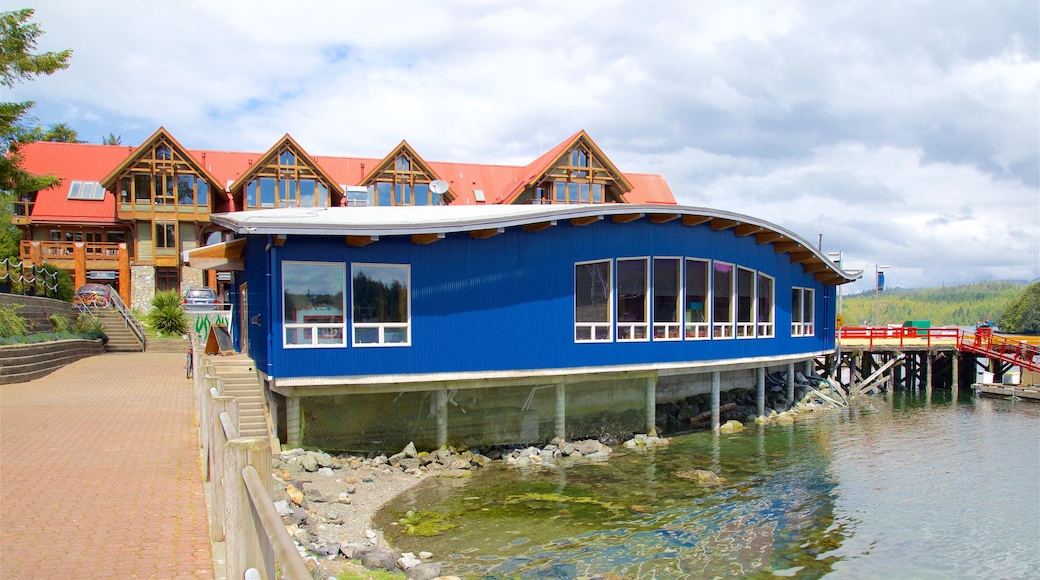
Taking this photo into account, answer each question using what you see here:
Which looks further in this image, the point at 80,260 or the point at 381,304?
the point at 80,260

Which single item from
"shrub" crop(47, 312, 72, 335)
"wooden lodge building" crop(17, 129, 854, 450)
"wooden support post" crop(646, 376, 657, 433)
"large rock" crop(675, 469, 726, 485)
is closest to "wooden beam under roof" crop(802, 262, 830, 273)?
"wooden lodge building" crop(17, 129, 854, 450)

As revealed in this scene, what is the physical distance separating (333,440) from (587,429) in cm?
737

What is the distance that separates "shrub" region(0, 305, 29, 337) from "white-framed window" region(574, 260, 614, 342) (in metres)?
17.3

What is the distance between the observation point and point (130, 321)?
3161 centimetres

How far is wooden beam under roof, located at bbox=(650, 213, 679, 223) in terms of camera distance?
20.8m

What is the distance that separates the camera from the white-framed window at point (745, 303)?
23578 mm

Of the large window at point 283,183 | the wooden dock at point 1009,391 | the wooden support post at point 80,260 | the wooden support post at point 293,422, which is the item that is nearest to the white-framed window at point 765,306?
the wooden support post at point 293,422

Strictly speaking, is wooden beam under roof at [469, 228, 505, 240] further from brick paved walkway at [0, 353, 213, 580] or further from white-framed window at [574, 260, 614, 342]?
brick paved walkway at [0, 353, 213, 580]

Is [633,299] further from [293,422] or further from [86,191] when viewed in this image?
[86,191]

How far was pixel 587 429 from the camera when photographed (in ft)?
68.0

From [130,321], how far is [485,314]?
21.2 metres

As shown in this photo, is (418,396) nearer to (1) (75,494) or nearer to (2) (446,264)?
(2) (446,264)

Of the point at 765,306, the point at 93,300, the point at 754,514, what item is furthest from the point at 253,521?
the point at 93,300

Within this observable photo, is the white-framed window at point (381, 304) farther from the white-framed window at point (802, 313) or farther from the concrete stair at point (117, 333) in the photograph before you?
the concrete stair at point (117, 333)
